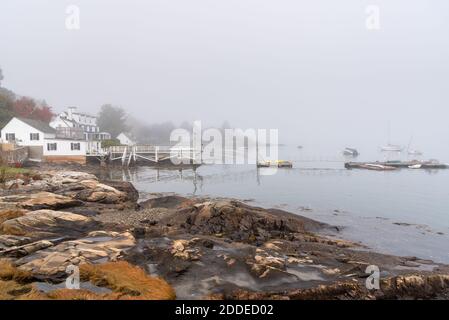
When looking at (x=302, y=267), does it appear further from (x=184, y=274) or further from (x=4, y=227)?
(x=4, y=227)

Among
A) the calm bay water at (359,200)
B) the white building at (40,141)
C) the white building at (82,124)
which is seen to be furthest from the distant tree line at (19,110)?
the calm bay water at (359,200)

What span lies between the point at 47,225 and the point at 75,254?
5.01 meters

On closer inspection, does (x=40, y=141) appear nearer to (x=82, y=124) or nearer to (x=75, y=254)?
(x=82, y=124)

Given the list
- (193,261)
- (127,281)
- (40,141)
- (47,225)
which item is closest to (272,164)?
(40,141)

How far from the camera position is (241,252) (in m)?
13.9

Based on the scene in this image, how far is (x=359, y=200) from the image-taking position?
37.4 m

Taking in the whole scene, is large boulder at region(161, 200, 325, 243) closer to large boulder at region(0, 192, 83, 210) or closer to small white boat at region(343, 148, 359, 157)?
large boulder at region(0, 192, 83, 210)

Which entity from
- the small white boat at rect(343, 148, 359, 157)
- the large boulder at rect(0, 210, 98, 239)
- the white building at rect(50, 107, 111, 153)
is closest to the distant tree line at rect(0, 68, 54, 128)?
the white building at rect(50, 107, 111, 153)

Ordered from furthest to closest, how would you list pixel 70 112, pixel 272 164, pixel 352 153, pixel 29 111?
pixel 352 153
pixel 70 112
pixel 29 111
pixel 272 164

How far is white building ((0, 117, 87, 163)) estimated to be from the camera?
188 ft

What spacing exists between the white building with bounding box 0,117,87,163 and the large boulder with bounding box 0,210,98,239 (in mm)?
45079

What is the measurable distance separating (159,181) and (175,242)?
33.8 metres

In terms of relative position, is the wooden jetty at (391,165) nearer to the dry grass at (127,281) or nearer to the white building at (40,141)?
the white building at (40,141)
